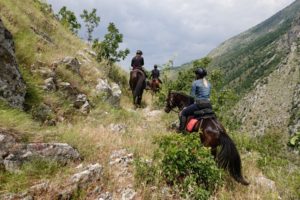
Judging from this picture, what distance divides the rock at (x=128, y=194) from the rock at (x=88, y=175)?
23.3 inches

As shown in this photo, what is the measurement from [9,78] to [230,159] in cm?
629

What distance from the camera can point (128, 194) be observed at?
23.5ft

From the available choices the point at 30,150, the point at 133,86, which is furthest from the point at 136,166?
the point at 133,86

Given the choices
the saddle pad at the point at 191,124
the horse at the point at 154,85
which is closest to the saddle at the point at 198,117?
the saddle pad at the point at 191,124

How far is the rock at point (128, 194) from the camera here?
707cm

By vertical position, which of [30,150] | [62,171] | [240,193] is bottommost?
[240,193]

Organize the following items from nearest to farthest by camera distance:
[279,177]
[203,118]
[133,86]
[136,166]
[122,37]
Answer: [136,166] < [279,177] < [203,118] < [133,86] < [122,37]

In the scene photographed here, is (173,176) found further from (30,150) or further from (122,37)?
(122,37)

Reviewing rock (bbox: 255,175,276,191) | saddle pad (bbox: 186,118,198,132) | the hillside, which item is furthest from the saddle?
rock (bbox: 255,175,276,191)

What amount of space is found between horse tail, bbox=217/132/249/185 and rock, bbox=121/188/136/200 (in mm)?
2856

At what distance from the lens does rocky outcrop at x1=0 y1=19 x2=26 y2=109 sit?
10.1 m

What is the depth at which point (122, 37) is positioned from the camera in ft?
102

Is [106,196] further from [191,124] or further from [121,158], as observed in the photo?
[191,124]

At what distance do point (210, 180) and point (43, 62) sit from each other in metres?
9.33
